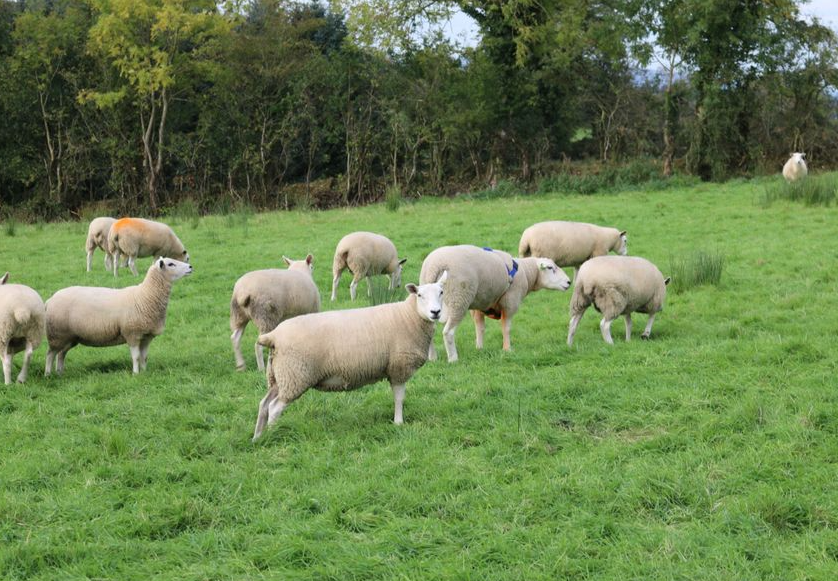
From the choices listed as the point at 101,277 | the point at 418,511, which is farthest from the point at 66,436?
the point at 101,277

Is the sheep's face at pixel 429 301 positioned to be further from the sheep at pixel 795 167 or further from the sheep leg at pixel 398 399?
the sheep at pixel 795 167

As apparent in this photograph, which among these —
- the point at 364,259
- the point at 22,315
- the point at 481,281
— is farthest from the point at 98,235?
the point at 481,281

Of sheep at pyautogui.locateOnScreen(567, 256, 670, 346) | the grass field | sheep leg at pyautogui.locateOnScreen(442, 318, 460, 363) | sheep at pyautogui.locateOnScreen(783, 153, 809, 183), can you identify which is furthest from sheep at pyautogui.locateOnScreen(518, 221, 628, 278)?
sheep at pyautogui.locateOnScreen(783, 153, 809, 183)

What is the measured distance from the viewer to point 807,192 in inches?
740

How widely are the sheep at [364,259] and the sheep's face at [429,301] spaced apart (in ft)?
19.0

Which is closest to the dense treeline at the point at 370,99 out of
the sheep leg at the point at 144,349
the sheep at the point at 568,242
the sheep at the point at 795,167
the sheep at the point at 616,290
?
the sheep at the point at 795,167

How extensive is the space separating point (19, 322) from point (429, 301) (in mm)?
4077

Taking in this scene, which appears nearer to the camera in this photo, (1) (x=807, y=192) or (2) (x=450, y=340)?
(2) (x=450, y=340)

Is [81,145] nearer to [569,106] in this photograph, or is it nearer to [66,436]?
[569,106]

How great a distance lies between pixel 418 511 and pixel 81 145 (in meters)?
27.8

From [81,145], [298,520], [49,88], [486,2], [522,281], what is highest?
[486,2]

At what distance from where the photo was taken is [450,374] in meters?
8.39

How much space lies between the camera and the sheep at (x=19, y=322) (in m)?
8.23

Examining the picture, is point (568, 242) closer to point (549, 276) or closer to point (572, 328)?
point (549, 276)
